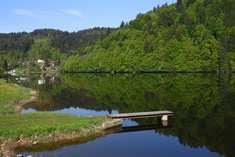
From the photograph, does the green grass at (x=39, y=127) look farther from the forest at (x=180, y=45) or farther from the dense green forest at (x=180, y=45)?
the dense green forest at (x=180, y=45)

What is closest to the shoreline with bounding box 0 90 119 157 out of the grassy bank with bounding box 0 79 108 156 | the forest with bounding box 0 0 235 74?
the grassy bank with bounding box 0 79 108 156

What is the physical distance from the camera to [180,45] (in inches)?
5856

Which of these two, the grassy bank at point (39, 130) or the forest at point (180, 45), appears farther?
the forest at point (180, 45)

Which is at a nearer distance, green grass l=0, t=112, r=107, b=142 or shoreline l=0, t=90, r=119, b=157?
shoreline l=0, t=90, r=119, b=157

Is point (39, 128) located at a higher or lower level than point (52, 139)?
higher

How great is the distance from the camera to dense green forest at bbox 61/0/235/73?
140000 mm

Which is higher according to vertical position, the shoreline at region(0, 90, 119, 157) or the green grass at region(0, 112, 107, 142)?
the green grass at region(0, 112, 107, 142)

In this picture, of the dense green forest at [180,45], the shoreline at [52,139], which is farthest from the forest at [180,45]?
the shoreline at [52,139]

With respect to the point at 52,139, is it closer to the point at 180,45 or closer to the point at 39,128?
the point at 39,128

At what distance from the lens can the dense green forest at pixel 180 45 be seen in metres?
140

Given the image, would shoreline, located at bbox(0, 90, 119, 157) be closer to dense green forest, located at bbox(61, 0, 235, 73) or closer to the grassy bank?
the grassy bank

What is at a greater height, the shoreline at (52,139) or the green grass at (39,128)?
the green grass at (39,128)

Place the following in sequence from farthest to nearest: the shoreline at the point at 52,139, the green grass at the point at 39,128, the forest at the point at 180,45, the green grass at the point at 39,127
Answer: the forest at the point at 180,45 → the green grass at the point at 39,127 → the green grass at the point at 39,128 → the shoreline at the point at 52,139

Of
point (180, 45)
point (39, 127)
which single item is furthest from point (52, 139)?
point (180, 45)
